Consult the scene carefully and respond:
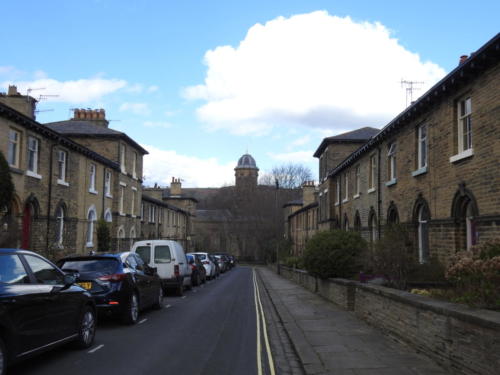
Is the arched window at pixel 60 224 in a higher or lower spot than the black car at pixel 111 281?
higher

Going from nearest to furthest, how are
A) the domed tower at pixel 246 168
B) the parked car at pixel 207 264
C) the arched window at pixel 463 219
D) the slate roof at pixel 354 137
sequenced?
the arched window at pixel 463 219
the parked car at pixel 207 264
the slate roof at pixel 354 137
the domed tower at pixel 246 168

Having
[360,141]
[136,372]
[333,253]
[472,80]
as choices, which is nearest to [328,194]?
[360,141]

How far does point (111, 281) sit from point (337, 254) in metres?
7.84

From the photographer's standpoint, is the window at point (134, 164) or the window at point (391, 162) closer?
the window at point (391, 162)

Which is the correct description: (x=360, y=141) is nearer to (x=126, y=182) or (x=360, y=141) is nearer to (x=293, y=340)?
(x=126, y=182)

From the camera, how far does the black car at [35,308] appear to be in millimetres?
5863

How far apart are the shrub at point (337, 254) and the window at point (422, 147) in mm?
3237

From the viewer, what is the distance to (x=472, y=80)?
40.5ft

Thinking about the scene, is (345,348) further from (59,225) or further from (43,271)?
(59,225)

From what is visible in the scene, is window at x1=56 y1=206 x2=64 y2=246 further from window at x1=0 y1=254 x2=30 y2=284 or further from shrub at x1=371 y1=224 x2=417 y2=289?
window at x1=0 y1=254 x2=30 y2=284

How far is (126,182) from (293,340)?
26686mm

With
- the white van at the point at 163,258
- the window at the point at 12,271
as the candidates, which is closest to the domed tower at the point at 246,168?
the white van at the point at 163,258

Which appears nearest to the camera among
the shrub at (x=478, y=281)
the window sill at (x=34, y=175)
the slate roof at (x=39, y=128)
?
the shrub at (x=478, y=281)

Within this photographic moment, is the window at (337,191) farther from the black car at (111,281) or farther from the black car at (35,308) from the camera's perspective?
the black car at (35,308)
